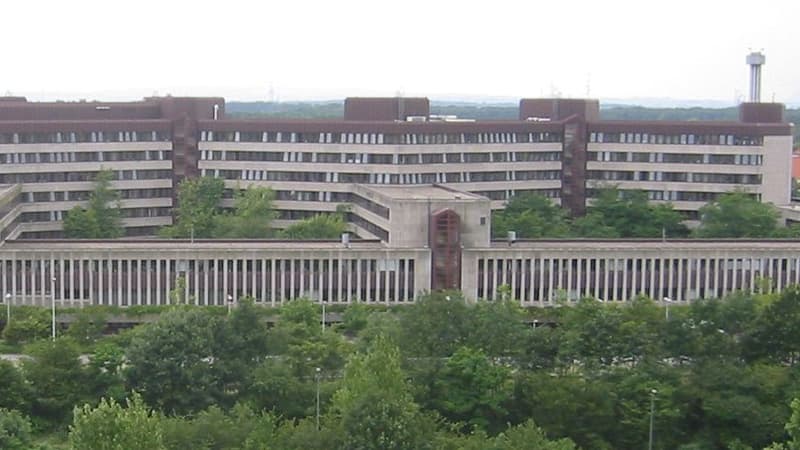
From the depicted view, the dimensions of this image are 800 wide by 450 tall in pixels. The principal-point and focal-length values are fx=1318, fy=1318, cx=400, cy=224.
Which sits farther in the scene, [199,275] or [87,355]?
[199,275]

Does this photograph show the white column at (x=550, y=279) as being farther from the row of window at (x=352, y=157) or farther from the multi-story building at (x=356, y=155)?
the row of window at (x=352, y=157)

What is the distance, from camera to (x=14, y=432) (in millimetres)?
52500

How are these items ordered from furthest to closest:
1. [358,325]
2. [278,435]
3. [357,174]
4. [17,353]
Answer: [357,174], [358,325], [17,353], [278,435]

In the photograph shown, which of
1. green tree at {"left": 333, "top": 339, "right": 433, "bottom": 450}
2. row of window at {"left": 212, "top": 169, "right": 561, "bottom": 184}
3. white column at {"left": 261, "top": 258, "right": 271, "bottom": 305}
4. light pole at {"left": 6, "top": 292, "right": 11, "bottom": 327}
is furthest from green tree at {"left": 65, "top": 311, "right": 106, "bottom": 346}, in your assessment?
row of window at {"left": 212, "top": 169, "right": 561, "bottom": 184}

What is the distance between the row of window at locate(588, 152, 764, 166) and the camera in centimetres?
11588

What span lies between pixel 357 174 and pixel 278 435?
60.5m

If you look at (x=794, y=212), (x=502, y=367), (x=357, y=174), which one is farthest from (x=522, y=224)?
(x=502, y=367)

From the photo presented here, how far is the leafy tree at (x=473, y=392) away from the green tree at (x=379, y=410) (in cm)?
522

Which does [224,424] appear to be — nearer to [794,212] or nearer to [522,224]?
[522,224]

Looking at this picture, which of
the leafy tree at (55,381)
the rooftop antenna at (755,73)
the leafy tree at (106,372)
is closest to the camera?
the leafy tree at (55,381)

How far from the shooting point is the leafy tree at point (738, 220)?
103812 millimetres

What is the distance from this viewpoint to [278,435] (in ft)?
171

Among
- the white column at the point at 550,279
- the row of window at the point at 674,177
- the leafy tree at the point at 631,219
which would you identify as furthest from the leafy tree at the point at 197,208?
the row of window at the point at 674,177

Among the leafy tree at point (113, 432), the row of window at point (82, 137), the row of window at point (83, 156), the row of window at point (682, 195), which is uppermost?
the row of window at point (82, 137)
